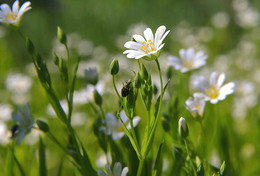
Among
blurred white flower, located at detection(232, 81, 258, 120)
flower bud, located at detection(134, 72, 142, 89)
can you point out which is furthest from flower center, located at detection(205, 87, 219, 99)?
blurred white flower, located at detection(232, 81, 258, 120)

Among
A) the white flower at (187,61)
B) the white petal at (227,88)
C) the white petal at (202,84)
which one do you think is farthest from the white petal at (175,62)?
the white petal at (227,88)

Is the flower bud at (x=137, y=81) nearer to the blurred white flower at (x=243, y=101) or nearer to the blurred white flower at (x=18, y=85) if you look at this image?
the blurred white flower at (x=243, y=101)

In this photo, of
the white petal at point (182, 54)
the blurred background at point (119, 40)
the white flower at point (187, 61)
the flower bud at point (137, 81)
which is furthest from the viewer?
the blurred background at point (119, 40)

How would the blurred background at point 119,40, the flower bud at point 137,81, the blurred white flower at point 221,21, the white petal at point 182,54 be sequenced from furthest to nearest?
the blurred white flower at point 221,21, the blurred background at point 119,40, the white petal at point 182,54, the flower bud at point 137,81

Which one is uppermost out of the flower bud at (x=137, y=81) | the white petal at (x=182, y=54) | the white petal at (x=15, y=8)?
the white petal at (x=15, y=8)

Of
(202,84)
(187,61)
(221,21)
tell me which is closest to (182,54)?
(187,61)

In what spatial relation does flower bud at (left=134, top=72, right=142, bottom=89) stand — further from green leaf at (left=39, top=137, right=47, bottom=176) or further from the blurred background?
the blurred background
